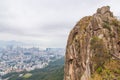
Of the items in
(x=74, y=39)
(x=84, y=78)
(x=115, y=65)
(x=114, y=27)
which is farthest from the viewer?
(x=74, y=39)

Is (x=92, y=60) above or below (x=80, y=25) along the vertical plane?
below

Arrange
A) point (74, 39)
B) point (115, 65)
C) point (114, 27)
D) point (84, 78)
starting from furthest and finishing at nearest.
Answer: point (74, 39)
point (114, 27)
point (84, 78)
point (115, 65)

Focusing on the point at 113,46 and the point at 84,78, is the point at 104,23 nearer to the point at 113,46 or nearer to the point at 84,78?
the point at 113,46

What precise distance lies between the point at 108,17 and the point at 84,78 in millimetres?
12076

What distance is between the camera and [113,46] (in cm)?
4825

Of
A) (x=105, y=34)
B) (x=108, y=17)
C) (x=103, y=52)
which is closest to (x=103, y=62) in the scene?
(x=103, y=52)

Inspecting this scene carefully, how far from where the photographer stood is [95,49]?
47.9 metres

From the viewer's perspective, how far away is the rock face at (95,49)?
45225 millimetres

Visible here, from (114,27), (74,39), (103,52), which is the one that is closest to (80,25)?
(74,39)

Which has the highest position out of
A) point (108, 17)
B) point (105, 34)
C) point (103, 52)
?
→ point (108, 17)

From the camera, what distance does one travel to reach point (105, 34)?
49.1 meters

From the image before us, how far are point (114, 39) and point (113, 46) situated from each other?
1.66 meters

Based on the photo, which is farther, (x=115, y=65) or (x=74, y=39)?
(x=74, y=39)

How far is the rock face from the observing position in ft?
148
